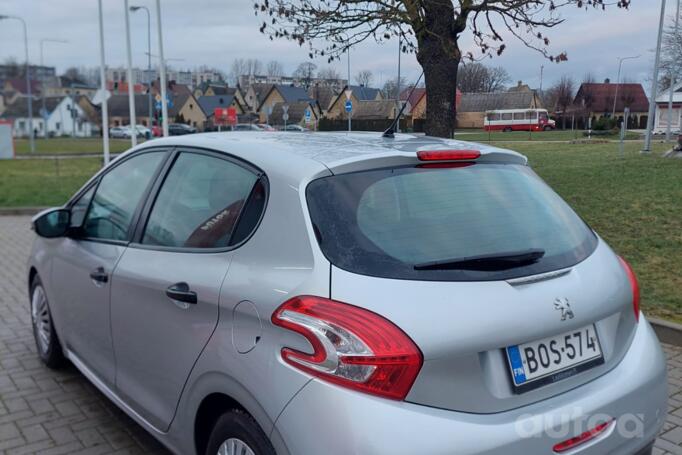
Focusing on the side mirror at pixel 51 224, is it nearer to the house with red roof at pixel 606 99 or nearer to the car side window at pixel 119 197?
the car side window at pixel 119 197

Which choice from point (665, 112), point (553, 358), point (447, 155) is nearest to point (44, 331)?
point (447, 155)

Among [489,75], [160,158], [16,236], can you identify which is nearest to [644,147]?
[489,75]

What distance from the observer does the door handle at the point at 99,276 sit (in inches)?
134

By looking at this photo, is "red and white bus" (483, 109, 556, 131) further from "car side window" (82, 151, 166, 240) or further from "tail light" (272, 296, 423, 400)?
"tail light" (272, 296, 423, 400)

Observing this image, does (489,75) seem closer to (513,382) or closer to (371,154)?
(371,154)

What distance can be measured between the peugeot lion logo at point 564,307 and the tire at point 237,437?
3.70 feet

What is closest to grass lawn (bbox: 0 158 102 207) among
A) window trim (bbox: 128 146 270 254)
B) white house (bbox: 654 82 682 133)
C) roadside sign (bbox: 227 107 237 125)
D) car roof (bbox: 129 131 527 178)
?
roadside sign (bbox: 227 107 237 125)

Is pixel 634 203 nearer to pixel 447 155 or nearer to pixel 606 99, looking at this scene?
pixel 606 99

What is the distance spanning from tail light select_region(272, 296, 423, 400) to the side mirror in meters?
2.53

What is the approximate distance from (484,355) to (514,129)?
20.4ft

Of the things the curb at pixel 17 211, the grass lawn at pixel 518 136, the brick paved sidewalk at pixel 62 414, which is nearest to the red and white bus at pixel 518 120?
the grass lawn at pixel 518 136

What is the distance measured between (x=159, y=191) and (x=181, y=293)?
0.83 m

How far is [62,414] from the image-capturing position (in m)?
4.00

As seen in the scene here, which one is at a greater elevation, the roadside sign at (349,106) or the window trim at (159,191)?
the roadside sign at (349,106)
